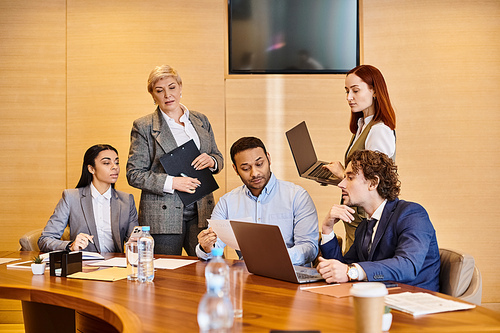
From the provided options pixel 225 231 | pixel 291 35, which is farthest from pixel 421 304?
pixel 291 35

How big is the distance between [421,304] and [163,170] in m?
2.08

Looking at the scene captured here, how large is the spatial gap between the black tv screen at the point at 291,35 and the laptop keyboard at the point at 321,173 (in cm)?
194

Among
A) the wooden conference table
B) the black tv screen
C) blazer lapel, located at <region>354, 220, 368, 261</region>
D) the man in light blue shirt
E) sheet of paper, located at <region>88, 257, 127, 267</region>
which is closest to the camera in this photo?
the wooden conference table

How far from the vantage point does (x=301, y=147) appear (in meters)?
3.10

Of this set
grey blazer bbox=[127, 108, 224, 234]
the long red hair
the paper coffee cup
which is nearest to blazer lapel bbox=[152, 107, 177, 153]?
grey blazer bbox=[127, 108, 224, 234]

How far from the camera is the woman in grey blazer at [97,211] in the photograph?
3234 mm

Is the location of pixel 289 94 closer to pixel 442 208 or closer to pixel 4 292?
pixel 442 208

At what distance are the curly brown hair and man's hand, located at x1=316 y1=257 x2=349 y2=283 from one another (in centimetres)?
47

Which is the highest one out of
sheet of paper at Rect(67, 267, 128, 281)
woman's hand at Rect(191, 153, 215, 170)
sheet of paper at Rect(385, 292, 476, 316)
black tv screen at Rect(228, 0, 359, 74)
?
black tv screen at Rect(228, 0, 359, 74)

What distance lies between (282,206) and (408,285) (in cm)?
98

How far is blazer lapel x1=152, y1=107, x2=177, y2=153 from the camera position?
3.36 metres

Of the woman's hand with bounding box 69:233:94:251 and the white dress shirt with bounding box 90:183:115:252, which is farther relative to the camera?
the white dress shirt with bounding box 90:183:115:252

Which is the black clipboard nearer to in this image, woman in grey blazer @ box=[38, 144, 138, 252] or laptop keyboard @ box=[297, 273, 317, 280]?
woman in grey blazer @ box=[38, 144, 138, 252]

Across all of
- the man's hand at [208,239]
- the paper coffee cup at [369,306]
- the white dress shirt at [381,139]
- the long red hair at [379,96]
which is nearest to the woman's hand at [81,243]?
the man's hand at [208,239]
